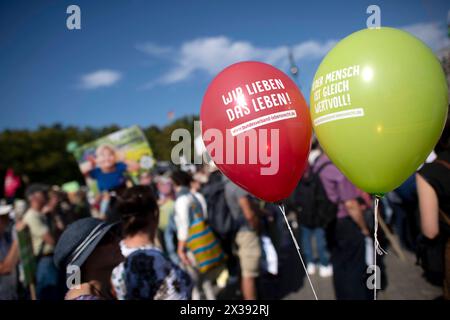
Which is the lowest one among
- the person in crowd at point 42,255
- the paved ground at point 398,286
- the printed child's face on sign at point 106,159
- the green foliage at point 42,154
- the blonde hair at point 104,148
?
the paved ground at point 398,286

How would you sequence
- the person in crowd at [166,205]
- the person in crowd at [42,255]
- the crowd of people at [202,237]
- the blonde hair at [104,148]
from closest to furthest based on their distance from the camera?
the crowd of people at [202,237]
the person in crowd at [42,255]
the person in crowd at [166,205]
the blonde hair at [104,148]

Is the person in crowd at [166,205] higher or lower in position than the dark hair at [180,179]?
lower

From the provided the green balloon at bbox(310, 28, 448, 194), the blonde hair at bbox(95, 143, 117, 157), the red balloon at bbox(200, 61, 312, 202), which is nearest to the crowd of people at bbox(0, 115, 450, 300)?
the blonde hair at bbox(95, 143, 117, 157)

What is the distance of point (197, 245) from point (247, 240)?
55 cm

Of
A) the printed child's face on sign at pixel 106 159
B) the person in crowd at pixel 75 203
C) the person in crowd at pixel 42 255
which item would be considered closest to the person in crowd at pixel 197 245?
the printed child's face on sign at pixel 106 159

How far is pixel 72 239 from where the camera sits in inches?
67.6

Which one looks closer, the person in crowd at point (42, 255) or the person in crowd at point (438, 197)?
the person in crowd at point (438, 197)

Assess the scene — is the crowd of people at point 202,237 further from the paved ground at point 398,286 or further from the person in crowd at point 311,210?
the paved ground at point 398,286

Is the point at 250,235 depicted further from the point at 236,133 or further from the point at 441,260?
the point at 236,133

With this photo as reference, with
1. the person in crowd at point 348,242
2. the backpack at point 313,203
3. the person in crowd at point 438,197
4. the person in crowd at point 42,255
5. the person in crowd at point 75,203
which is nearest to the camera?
the person in crowd at point 438,197

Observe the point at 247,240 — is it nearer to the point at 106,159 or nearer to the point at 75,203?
the point at 106,159

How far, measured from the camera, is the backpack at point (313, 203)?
3455mm
